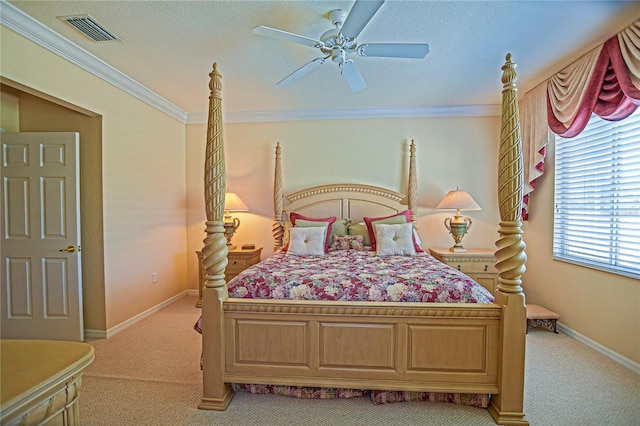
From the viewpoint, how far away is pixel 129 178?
3570 mm

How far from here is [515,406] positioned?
1.96 metres

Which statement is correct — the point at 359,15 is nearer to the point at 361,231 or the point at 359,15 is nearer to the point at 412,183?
the point at 361,231

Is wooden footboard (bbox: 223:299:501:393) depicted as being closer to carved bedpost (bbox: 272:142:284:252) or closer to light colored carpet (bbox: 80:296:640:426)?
light colored carpet (bbox: 80:296:640:426)

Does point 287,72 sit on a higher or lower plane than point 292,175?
higher

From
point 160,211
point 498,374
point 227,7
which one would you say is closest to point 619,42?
point 498,374

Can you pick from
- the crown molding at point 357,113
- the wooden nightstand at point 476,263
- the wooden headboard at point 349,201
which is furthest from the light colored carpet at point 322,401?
the crown molding at point 357,113

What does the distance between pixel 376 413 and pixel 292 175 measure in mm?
3276

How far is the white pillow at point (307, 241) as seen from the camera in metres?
3.46

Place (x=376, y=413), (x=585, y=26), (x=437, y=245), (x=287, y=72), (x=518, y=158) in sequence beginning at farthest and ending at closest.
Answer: (x=437, y=245) → (x=287, y=72) → (x=585, y=26) → (x=376, y=413) → (x=518, y=158)

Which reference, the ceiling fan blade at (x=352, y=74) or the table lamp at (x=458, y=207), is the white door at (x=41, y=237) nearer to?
the ceiling fan blade at (x=352, y=74)

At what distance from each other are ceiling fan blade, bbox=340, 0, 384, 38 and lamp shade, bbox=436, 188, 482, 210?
2548mm

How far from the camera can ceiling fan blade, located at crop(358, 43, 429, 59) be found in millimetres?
2182

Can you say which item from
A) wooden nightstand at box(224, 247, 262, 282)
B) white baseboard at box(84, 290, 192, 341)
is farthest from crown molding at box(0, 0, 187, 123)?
white baseboard at box(84, 290, 192, 341)

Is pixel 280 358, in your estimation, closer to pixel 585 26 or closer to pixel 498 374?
pixel 498 374
